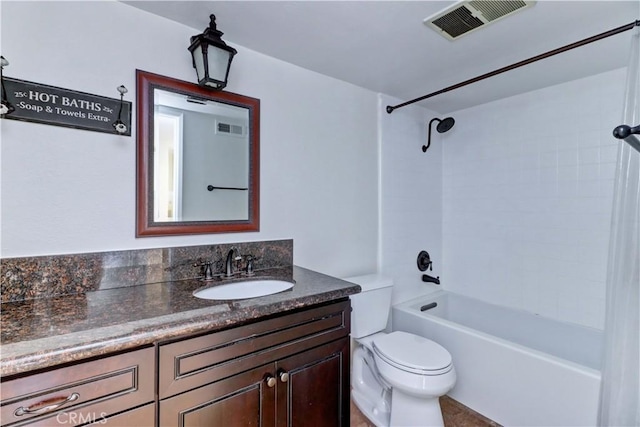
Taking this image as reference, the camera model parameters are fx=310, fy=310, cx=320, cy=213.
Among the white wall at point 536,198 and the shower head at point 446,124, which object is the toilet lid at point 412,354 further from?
the shower head at point 446,124

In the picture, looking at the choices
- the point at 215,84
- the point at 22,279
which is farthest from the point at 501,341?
the point at 22,279

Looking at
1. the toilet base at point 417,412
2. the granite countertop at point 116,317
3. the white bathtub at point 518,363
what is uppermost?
the granite countertop at point 116,317

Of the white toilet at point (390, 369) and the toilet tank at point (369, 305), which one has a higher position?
the toilet tank at point (369, 305)

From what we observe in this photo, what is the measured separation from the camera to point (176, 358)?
3.01 ft

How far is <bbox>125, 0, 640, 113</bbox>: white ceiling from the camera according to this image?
134 centimetres

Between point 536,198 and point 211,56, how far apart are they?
7.72 ft

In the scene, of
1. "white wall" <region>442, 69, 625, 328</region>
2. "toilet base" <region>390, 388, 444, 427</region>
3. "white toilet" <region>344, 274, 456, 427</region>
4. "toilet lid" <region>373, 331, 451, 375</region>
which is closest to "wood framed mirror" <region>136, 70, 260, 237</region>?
"white toilet" <region>344, 274, 456, 427</region>

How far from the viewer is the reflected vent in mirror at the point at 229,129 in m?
1.59

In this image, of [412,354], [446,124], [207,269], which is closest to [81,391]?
[207,269]

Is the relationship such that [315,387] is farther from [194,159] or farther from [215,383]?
[194,159]

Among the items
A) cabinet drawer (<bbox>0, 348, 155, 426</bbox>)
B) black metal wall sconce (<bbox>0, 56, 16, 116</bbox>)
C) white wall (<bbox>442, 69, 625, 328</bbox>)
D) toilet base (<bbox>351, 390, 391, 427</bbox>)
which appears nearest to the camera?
cabinet drawer (<bbox>0, 348, 155, 426</bbox>)

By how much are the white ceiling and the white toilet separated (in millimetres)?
1356

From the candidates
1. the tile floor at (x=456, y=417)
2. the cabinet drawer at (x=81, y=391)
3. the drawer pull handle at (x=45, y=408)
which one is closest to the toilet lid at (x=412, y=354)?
the tile floor at (x=456, y=417)

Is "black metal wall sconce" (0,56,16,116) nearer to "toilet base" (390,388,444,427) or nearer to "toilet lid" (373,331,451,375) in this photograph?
"toilet lid" (373,331,451,375)
